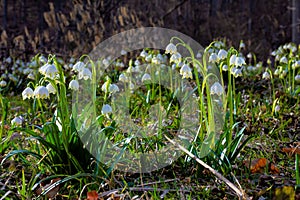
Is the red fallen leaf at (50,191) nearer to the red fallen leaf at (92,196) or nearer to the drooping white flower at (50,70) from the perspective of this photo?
the red fallen leaf at (92,196)

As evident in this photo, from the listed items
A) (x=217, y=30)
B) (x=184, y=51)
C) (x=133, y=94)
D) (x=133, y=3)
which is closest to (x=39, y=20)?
(x=133, y=3)

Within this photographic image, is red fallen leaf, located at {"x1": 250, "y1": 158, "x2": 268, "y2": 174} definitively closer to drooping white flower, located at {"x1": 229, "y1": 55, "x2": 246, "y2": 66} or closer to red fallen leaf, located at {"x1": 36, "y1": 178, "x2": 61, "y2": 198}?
drooping white flower, located at {"x1": 229, "y1": 55, "x2": 246, "y2": 66}

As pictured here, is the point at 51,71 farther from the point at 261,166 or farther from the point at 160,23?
the point at 160,23

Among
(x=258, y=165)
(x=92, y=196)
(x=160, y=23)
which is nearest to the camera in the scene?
(x=92, y=196)

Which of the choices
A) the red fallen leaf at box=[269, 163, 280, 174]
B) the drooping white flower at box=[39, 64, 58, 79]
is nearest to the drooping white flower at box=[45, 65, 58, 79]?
the drooping white flower at box=[39, 64, 58, 79]

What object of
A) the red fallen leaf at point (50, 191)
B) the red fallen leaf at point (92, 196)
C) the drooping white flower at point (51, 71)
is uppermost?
the drooping white flower at point (51, 71)

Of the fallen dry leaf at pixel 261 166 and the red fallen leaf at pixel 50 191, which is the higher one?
the red fallen leaf at pixel 50 191

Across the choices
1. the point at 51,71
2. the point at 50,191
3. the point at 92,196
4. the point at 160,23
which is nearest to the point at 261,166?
the point at 92,196

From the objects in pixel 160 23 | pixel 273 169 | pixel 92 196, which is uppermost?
pixel 160 23

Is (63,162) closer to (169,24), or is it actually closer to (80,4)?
(80,4)

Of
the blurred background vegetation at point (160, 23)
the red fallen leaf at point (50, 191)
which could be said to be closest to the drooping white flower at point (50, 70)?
the red fallen leaf at point (50, 191)
